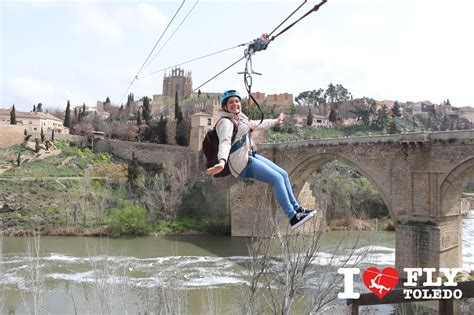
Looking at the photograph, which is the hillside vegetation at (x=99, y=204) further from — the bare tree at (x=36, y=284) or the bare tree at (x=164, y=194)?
the bare tree at (x=36, y=284)

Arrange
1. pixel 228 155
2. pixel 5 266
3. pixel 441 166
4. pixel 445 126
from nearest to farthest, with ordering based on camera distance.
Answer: pixel 228 155
pixel 441 166
pixel 5 266
pixel 445 126

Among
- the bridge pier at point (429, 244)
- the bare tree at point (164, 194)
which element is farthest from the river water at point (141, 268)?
the bare tree at point (164, 194)

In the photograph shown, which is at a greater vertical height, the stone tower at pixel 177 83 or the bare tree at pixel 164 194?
the stone tower at pixel 177 83

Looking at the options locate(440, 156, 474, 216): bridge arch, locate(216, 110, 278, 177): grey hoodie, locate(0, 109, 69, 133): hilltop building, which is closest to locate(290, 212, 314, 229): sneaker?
locate(216, 110, 278, 177): grey hoodie

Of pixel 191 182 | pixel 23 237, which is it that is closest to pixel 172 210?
pixel 191 182

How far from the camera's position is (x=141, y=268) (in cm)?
1825

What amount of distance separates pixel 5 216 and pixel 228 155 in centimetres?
2675

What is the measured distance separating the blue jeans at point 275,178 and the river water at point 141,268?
5514 millimetres

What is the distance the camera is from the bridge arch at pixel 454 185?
15.3 metres

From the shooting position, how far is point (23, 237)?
24234 mm

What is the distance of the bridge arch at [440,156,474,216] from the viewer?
15.3 m

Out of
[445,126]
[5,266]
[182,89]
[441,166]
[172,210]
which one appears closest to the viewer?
[441,166]

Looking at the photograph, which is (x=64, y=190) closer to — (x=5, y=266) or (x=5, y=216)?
(x=5, y=216)

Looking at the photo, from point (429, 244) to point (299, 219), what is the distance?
14.8 m
